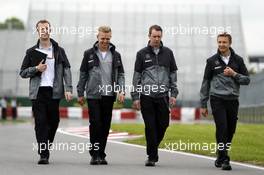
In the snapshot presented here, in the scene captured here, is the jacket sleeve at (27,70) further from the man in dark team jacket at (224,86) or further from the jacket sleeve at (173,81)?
the man in dark team jacket at (224,86)

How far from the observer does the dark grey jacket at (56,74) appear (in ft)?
→ 33.2

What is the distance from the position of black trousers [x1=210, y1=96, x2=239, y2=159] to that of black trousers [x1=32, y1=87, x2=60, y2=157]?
87.8 inches

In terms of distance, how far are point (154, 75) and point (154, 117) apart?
0.59 meters

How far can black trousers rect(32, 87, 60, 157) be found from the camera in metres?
10.0

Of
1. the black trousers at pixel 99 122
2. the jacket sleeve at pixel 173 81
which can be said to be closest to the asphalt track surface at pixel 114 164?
the black trousers at pixel 99 122

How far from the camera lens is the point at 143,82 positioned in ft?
33.3

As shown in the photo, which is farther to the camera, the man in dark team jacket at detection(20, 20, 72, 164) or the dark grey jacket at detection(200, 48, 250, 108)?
the man in dark team jacket at detection(20, 20, 72, 164)

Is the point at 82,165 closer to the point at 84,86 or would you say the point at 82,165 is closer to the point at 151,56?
the point at 84,86

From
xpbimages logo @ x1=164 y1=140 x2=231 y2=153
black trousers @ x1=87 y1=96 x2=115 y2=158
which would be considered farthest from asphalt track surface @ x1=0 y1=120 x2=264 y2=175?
xpbimages logo @ x1=164 y1=140 x2=231 y2=153

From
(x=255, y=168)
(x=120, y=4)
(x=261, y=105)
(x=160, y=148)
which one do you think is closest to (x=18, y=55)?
(x=120, y=4)

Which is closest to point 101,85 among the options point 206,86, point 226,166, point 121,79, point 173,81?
point 121,79

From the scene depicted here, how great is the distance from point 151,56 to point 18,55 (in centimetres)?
5259

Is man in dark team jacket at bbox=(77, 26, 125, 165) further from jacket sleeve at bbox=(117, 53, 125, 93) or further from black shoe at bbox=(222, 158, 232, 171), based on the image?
black shoe at bbox=(222, 158, 232, 171)

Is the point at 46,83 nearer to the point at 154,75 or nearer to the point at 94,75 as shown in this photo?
the point at 94,75
